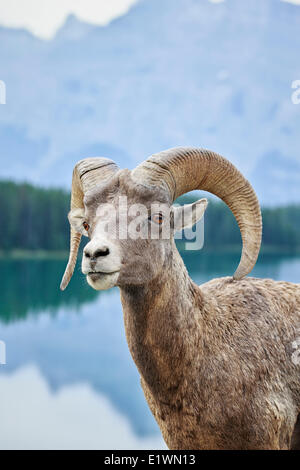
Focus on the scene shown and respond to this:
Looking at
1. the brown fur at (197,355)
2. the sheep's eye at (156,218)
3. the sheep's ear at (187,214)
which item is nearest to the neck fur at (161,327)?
the brown fur at (197,355)

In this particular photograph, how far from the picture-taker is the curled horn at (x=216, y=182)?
4504 millimetres

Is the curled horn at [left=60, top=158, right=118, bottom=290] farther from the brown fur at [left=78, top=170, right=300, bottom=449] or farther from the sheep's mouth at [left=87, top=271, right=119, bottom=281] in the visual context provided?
the sheep's mouth at [left=87, top=271, right=119, bottom=281]

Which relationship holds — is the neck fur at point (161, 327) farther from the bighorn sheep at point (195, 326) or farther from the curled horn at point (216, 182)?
the curled horn at point (216, 182)

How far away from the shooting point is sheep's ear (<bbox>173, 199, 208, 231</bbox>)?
180 inches

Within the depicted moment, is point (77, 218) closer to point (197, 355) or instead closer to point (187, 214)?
point (187, 214)

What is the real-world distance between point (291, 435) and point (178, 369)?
1269 mm

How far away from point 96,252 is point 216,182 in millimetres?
1567

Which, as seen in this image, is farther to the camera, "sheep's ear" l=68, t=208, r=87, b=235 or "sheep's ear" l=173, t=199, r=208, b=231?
"sheep's ear" l=68, t=208, r=87, b=235

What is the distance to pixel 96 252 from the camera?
3785mm

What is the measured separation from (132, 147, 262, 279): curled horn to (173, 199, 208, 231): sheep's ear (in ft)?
0.49

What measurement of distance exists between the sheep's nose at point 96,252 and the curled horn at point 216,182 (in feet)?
2.90

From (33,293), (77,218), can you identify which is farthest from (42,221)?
(77,218)

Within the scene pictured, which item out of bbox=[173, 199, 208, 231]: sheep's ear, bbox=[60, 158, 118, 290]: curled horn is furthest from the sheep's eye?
bbox=[60, 158, 118, 290]: curled horn

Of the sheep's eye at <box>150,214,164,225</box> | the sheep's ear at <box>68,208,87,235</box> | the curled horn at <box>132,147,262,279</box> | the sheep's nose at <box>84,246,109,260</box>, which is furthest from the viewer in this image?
A: the sheep's ear at <box>68,208,87,235</box>
